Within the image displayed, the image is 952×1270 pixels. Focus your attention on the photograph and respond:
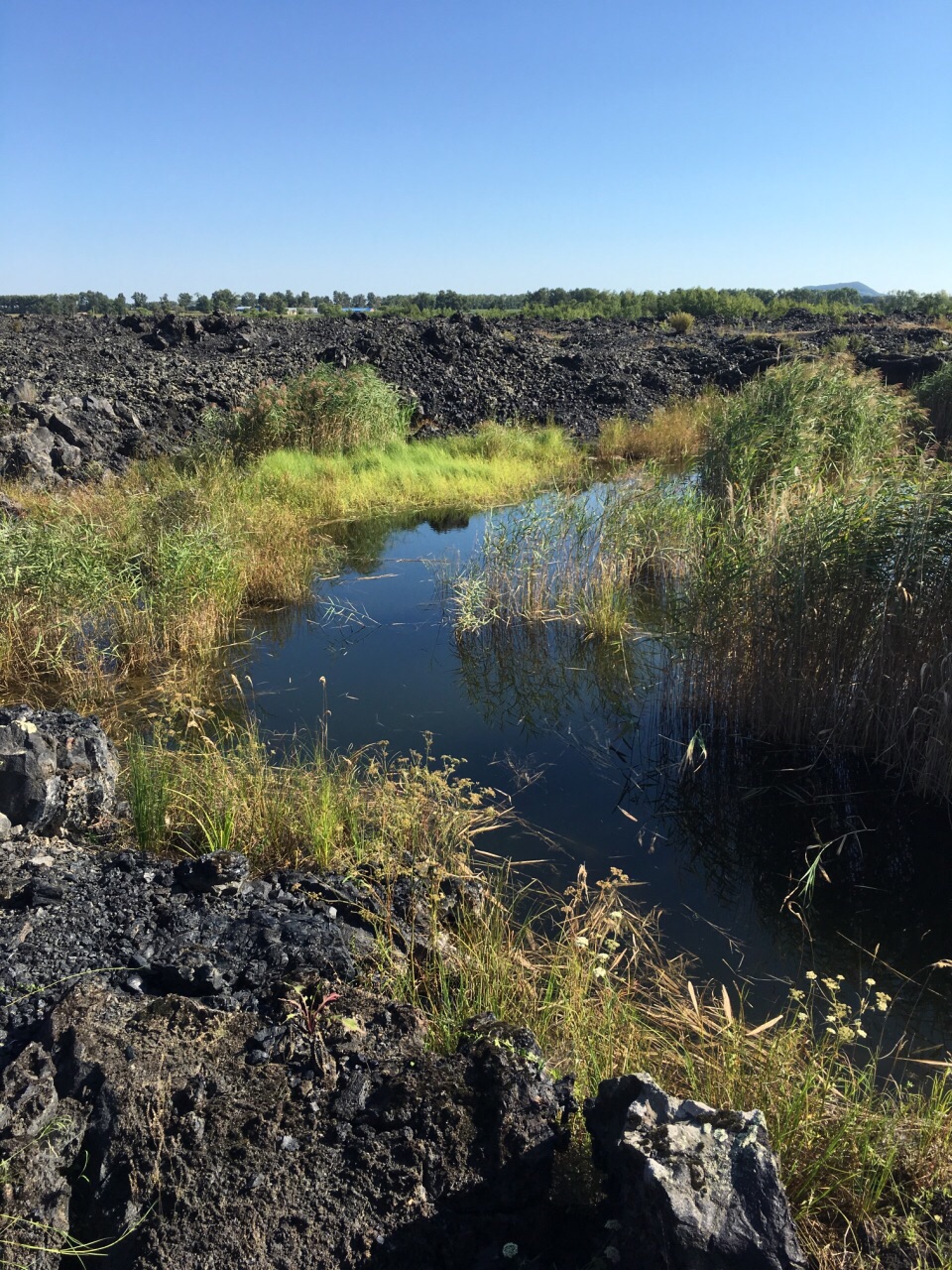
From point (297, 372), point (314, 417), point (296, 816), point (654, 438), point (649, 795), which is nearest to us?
point (296, 816)

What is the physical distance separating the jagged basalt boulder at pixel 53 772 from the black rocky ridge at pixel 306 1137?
2.97 ft

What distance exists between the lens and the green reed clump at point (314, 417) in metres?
10.7

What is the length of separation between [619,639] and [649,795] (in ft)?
6.51

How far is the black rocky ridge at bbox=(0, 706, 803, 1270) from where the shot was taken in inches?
65.7

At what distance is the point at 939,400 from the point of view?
12.3 m

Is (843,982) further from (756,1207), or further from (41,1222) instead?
(41,1222)

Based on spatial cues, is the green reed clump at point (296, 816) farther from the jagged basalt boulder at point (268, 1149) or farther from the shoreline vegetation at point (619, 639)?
the jagged basalt boulder at point (268, 1149)

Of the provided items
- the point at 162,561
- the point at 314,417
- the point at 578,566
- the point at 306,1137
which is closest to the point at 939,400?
the point at 578,566

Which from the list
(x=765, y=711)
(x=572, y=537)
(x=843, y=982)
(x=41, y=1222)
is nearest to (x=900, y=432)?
(x=572, y=537)

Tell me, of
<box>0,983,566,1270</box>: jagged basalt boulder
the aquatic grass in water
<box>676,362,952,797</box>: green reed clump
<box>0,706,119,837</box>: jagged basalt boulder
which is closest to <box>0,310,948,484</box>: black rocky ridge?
the aquatic grass in water

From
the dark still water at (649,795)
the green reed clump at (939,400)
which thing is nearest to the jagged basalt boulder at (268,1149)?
the dark still water at (649,795)

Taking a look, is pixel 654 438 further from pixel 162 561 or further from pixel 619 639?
pixel 162 561

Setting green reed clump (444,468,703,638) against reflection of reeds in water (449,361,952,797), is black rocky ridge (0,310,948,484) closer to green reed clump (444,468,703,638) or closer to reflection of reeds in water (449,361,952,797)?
green reed clump (444,468,703,638)

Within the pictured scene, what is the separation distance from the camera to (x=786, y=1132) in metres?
1.97
